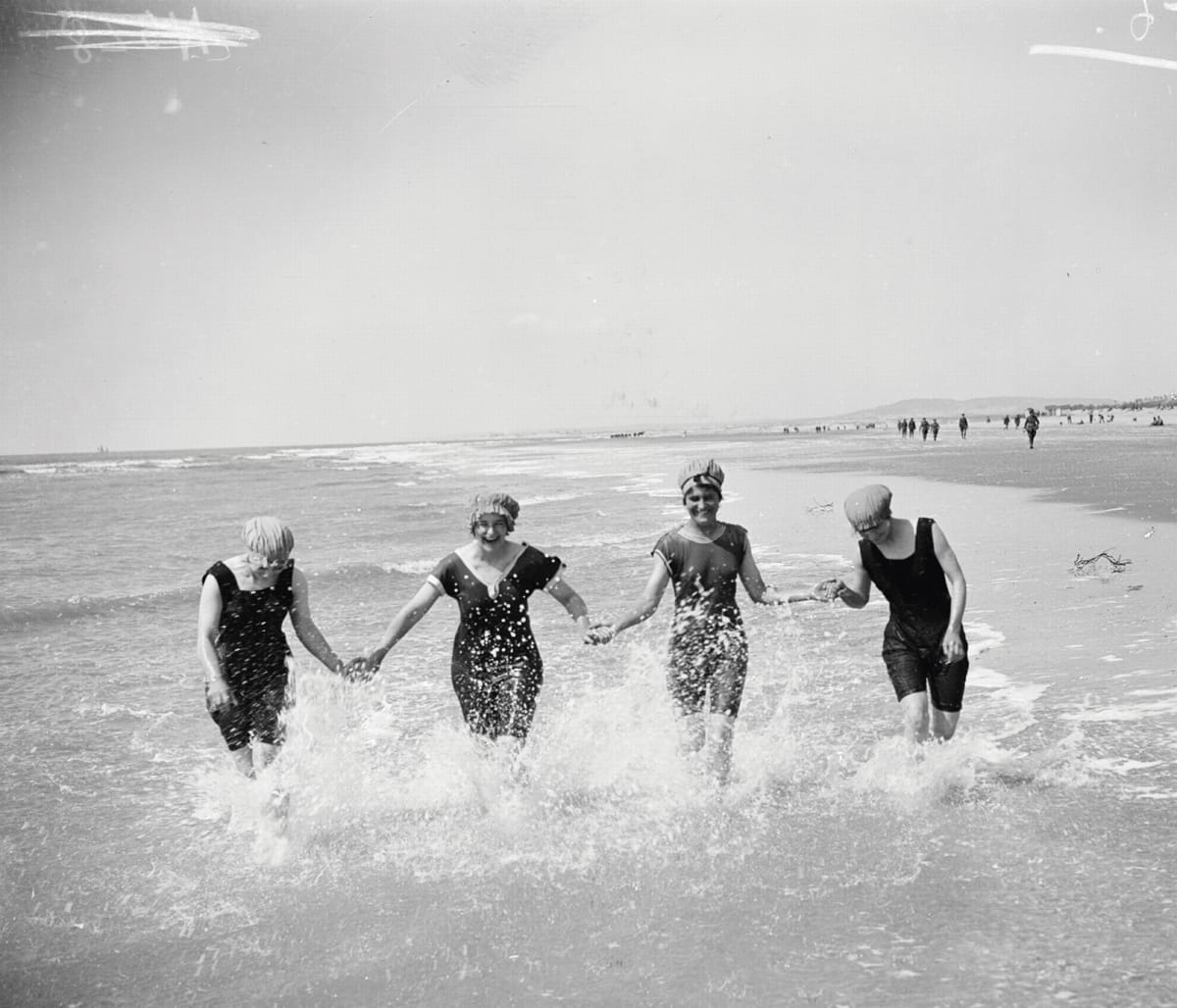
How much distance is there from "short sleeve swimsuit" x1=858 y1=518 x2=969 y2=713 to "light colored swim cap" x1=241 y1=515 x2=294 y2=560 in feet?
9.69

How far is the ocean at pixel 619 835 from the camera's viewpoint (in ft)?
11.2

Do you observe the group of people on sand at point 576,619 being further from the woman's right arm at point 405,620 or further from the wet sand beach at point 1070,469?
the wet sand beach at point 1070,469

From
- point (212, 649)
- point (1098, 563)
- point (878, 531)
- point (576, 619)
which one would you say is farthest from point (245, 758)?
point (1098, 563)

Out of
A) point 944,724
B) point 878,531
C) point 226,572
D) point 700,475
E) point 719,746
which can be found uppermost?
point 700,475

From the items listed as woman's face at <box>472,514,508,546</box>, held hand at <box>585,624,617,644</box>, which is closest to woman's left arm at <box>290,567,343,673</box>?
woman's face at <box>472,514,508,546</box>

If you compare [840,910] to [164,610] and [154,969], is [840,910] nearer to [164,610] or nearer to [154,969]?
[154,969]

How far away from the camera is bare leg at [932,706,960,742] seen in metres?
4.96

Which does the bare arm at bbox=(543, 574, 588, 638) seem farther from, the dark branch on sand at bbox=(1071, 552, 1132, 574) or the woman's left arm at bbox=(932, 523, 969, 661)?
the dark branch on sand at bbox=(1071, 552, 1132, 574)

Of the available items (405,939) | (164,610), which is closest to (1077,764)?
(405,939)

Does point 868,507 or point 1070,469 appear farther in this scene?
point 1070,469

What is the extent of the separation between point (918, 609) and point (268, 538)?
10.5 ft

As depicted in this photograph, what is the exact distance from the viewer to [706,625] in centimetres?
500

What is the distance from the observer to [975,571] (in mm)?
10961

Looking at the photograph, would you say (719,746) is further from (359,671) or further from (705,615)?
(359,671)
